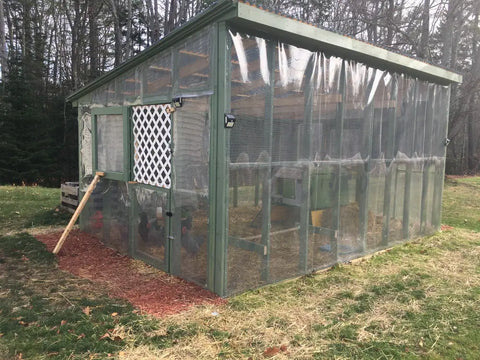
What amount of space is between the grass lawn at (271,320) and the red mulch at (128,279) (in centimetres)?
17

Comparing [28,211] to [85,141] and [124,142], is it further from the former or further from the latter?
[124,142]

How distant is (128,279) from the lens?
14.9 feet

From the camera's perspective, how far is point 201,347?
302 cm

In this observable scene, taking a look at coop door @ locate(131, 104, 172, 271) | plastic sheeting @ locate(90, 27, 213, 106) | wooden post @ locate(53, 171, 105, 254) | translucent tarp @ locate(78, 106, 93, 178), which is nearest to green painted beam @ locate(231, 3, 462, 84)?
plastic sheeting @ locate(90, 27, 213, 106)

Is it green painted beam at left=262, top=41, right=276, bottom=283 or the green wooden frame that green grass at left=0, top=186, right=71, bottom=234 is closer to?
the green wooden frame

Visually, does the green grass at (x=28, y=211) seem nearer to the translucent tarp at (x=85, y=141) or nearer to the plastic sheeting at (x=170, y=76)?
the translucent tarp at (x=85, y=141)

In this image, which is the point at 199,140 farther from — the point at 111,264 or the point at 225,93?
the point at 111,264

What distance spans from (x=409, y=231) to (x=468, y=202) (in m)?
5.80

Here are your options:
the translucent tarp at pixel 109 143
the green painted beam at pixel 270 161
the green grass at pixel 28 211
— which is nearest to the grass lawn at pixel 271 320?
the green painted beam at pixel 270 161

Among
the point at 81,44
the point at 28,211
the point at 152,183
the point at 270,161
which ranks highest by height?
the point at 81,44

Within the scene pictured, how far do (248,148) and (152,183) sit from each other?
1.49 metres

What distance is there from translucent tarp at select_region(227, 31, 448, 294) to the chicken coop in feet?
0.06

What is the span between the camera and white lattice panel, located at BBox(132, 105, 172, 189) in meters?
4.55

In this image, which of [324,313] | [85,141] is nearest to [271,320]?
[324,313]
